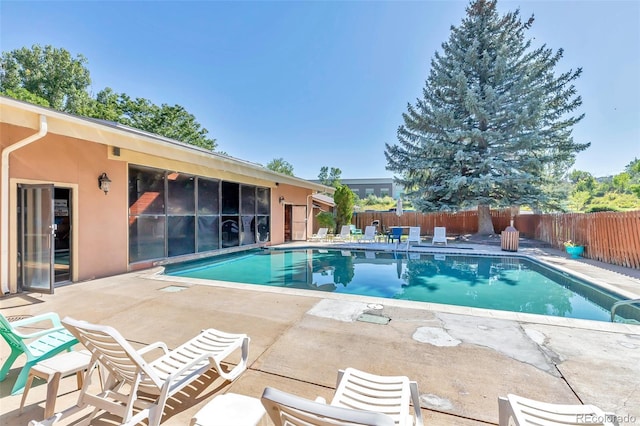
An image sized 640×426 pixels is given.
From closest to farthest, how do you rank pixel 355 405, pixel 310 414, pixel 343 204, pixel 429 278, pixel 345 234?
1. pixel 310 414
2. pixel 355 405
3. pixel 429 278
4. pixel 345 234
5. pixel 343 204

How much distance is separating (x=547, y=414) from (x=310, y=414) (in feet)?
4.84

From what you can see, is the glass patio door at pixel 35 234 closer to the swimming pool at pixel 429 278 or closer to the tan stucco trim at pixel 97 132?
the tan stucco trim at pixel 97 132

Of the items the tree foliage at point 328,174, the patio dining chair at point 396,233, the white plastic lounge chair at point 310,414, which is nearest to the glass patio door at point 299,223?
the patio dining chair at point 396,233

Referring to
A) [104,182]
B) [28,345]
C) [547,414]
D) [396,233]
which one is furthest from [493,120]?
[28,345]

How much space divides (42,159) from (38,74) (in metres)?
21.3

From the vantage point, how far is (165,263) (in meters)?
8.30

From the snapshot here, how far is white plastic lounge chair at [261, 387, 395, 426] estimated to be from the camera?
104cm

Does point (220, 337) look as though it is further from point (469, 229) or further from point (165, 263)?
point (469, 229)

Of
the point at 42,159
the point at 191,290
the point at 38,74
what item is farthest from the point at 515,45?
the point at 38,74

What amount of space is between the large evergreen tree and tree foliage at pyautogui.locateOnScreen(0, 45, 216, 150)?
2109cm

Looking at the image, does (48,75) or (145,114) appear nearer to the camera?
(48,75)

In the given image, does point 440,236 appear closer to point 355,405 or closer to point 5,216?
point 355,405

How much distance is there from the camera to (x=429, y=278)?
26.3ft

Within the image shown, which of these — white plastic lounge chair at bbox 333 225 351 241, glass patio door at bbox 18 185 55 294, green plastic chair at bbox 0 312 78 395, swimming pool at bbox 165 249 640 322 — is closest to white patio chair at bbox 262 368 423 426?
green plastic chair at bbox 0 312 78 395
